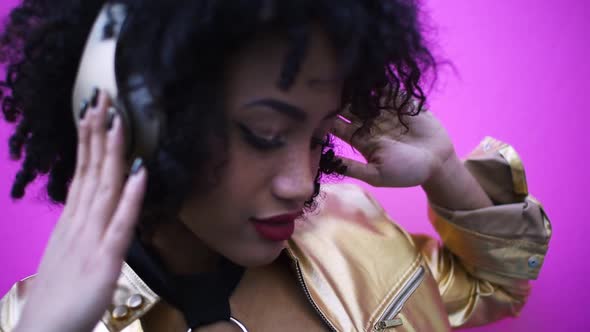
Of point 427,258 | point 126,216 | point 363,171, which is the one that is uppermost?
point 126,216

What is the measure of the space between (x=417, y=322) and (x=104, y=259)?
0.58 m

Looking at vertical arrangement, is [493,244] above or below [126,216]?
below

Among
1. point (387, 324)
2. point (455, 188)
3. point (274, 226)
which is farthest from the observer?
point (455, 188)

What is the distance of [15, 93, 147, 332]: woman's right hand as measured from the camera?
1.52 ft

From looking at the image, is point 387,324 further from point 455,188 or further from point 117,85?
point 117,85

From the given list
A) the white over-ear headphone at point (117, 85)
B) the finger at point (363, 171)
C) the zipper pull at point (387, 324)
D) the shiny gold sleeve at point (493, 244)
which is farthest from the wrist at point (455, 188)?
the white over-ear headphone at point (117, 85)

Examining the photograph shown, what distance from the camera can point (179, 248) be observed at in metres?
0.69

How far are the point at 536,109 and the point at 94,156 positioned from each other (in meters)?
1.16

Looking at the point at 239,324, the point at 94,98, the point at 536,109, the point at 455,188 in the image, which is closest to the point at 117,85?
the point at 94,98

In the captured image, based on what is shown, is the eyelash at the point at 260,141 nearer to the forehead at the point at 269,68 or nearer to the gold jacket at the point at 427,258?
the forehead at the point at 269,68

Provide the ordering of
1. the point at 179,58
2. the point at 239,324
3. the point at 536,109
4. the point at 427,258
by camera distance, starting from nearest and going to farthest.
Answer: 1. the point at 179,58
2. the point at 239,324
3. the point at 427,258
4. the point at 536,109

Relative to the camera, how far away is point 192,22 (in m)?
0.47

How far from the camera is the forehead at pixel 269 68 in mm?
503

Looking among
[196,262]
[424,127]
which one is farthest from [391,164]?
[196,262]
